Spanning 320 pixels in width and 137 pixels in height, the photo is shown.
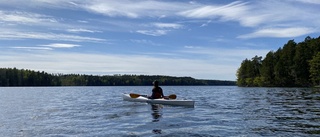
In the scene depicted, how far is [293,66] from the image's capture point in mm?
106562

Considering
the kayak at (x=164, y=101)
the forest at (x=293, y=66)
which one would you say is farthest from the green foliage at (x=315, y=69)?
the kayak at (x=164, y=101)

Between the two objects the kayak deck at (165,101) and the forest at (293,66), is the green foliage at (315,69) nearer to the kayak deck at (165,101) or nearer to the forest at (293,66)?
the forest at (293,66)

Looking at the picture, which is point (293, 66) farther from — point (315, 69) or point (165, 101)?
point (165, 101)

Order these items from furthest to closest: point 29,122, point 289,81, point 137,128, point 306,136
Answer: point 289,81, point 29,122, point 137,128, point 306,136

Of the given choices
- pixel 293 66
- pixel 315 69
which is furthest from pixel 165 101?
pixel 293 66

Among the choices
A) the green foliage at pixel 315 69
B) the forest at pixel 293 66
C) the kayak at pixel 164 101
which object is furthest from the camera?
the forest at pixel 293 66

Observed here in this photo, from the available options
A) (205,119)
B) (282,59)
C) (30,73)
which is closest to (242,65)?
(282,59)

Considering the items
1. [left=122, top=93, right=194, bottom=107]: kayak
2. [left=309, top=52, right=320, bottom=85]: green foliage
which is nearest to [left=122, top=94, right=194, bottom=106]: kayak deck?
[left=122, top=93, right=194, bottom=107]: kayak

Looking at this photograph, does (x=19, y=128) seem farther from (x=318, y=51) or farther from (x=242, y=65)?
(x=242, y=65)

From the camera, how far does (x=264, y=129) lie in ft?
51.9

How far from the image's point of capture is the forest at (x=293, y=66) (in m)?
99.6

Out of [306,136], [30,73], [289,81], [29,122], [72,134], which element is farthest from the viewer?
[30,73]

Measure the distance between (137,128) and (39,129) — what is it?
4.95m

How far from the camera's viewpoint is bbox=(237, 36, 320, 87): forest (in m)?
99.6
